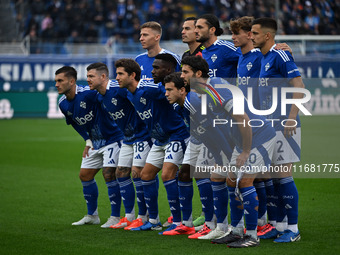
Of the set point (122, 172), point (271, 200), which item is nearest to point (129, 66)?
point (122, 172)

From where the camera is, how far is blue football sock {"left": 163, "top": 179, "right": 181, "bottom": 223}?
294 inches

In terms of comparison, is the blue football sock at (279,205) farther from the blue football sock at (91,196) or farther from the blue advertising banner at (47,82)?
the blue advertising banner at (47,82)

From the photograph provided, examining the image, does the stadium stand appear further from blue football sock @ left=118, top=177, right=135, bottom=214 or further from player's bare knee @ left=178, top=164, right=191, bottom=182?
player's bare knee @ left=178, top=164, right=191, bottom=182

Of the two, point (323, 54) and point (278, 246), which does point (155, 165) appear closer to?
point (278, 246)

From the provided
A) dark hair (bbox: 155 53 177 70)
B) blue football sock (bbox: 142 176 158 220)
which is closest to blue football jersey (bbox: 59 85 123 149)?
blue football sock (bbox: 142 176 158 220)

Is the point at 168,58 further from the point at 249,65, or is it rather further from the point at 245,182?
the point at 245,182

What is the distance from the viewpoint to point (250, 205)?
6.34 meters

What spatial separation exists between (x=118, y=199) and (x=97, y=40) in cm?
1957

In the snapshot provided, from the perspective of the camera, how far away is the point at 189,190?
24.2ft

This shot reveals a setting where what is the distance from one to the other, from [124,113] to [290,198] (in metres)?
2.45

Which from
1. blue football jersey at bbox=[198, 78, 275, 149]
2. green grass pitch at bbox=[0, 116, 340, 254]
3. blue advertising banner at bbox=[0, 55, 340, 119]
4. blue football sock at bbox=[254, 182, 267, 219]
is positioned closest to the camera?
blue football jersey at bbox=[198, 78, 275, 149]

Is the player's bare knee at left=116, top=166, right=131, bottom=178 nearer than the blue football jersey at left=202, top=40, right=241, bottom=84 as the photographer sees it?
No

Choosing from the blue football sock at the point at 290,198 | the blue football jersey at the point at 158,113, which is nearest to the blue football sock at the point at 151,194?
the blue football jersey at the point at 158,113

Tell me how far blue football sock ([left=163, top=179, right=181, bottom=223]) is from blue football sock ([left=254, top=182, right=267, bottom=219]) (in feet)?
3.23
